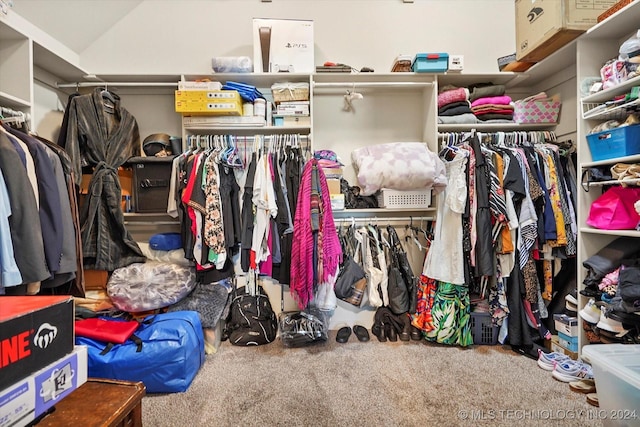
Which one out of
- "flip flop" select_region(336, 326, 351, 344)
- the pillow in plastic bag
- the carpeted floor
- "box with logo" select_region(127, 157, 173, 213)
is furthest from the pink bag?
"box with logo" select_region(127, 157, 173, 213)

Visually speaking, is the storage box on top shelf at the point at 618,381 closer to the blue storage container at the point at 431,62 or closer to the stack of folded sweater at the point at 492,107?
the stack of folded sweater at the point at 492,107

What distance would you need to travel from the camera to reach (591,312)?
1750mm

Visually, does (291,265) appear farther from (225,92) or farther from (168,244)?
(225,92)

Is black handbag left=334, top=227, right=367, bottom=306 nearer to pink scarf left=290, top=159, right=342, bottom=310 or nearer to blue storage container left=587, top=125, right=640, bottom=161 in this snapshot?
pink scarf left=290, top=159, right=342, bottom=310

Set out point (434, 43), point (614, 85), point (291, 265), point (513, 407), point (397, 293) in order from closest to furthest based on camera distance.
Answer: point (513, 407) → point (614, 85) → point (291, 265) → point (397, 293) → point (434, 43)

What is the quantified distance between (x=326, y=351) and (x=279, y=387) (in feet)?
1.66

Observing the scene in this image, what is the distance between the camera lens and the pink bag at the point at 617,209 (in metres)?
1.66

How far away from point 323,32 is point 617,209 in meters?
2.45

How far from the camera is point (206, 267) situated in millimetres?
2107

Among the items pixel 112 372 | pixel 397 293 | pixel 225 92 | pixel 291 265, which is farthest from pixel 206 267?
pixel 397 293

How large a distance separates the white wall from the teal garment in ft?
6.41

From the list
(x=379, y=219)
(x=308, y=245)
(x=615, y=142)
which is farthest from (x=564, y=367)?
(x=308, y=245)

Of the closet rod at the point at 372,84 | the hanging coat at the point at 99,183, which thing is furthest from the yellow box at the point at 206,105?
the closet rod at the point at 372,84

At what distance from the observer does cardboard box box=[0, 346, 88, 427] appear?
51 cm
